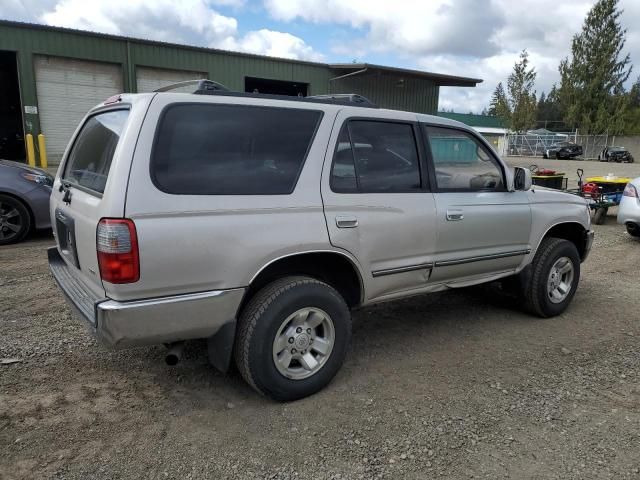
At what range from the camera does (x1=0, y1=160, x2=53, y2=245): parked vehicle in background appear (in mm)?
7059

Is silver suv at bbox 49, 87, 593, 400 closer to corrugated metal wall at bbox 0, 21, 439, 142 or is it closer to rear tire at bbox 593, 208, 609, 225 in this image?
rear tire at bbox 593, 208, 609, 225

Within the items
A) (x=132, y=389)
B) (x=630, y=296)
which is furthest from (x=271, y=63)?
(x=132, y=389)

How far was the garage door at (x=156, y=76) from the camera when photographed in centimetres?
1862

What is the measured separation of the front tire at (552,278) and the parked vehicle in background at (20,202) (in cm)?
652

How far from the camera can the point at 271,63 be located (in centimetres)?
2080

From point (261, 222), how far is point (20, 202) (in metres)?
5.80

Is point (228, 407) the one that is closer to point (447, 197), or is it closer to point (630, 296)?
point (447, 197)

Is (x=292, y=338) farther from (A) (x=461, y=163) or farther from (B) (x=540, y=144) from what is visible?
(B) (x=540, y=144)

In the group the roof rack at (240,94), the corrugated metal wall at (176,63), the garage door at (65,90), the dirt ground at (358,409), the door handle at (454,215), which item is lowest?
the dirt ground at (358,409)

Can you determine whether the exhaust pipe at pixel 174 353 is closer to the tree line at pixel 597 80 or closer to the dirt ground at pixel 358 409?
the dirt ground at pixel 358 409

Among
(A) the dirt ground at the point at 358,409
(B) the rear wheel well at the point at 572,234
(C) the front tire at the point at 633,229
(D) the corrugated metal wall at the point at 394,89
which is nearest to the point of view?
(A) the dirt ground at the point at 358,409

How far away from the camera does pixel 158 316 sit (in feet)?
8.72

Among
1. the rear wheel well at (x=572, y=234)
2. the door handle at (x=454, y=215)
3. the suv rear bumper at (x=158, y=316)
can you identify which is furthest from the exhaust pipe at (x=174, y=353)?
the rear wheel well at (x=572, y=234)

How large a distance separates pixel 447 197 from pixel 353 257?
1.01 m
